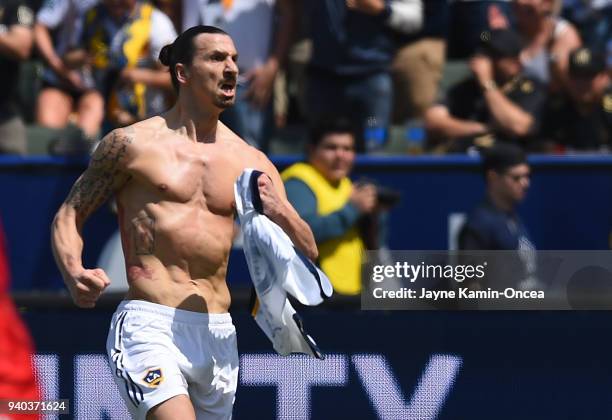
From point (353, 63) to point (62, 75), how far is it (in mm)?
2003

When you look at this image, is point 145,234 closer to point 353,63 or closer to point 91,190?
point 91,190

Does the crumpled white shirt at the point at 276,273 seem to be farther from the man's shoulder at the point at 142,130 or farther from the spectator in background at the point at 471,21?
the spectator in background at the point at 471,21

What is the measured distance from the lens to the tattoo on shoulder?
5.63 m

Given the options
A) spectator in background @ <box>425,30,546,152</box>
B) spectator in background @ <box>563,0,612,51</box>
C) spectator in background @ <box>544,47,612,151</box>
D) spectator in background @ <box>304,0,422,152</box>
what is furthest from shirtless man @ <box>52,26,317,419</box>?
spectator in background @ <box>563,0,612,51</box>

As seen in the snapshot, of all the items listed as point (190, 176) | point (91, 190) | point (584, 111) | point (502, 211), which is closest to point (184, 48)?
point (190, 176)

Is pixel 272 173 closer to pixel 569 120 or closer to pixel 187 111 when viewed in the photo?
pixel 187 111

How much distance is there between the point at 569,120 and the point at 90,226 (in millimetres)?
3224

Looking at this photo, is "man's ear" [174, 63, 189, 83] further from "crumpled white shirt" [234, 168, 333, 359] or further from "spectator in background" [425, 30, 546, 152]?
"spectator in background" [425, 30, 546, 152]

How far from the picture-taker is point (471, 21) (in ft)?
31.1

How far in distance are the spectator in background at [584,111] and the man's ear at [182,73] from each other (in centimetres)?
380

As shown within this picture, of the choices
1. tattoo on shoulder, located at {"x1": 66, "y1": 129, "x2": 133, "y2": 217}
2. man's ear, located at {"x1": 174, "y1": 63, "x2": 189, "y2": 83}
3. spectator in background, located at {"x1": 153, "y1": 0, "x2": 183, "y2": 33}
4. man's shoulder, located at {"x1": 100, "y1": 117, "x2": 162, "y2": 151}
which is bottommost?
tattoo on shoulder, located at {"x1": 66, "y1": 129, "x2": 133, "y2": 217}

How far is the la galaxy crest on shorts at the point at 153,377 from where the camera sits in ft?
17.6

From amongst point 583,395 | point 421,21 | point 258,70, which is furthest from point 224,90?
point 421,21

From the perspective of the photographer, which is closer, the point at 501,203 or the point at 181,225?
the point at 181,225
